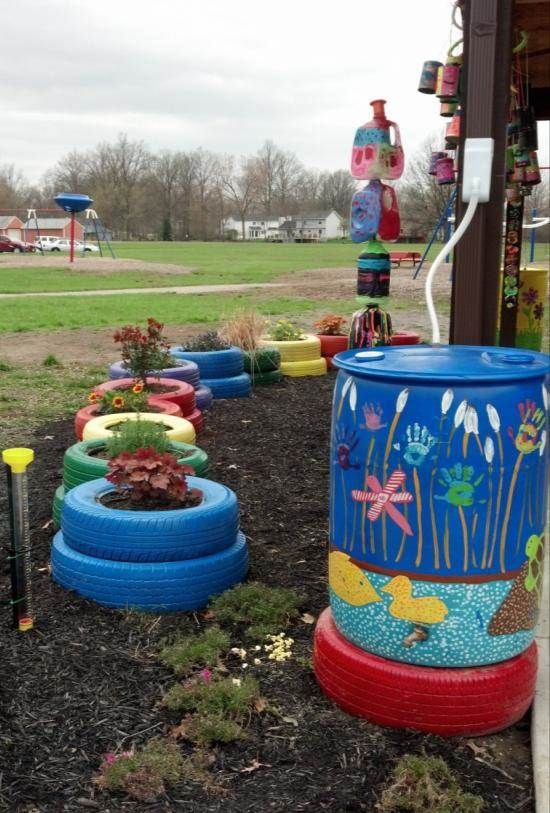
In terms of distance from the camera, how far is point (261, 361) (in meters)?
9.23

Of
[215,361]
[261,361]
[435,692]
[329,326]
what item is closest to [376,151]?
[435,692]

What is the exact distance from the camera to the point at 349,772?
2.67m

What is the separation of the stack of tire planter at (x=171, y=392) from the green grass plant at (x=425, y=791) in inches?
163

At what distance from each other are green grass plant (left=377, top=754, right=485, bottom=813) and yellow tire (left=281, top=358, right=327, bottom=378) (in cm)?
726

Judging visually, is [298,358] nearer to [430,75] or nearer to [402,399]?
[430,75]

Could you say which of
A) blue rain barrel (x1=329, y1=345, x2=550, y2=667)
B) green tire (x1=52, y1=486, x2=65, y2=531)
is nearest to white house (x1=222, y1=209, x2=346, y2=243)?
green tire (x1=52, y1=486, x2=65, y2=531)

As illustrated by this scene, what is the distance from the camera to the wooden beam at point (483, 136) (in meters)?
3.15

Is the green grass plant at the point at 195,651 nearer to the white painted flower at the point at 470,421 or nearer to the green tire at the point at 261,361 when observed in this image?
the white painted flower at the point at 470,421

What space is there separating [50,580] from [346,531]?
1888mm

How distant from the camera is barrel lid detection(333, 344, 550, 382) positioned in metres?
2.60

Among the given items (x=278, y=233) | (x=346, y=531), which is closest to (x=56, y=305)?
(x=346, y=531)

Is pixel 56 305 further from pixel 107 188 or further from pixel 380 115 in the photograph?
pixel 107 188

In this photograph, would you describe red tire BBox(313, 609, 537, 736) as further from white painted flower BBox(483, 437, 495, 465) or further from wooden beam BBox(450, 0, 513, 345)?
wooden beam BBox(450, 0, 513, 345)

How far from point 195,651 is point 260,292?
20.6 m
